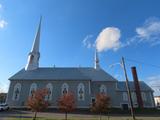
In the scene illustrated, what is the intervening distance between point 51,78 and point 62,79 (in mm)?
2945

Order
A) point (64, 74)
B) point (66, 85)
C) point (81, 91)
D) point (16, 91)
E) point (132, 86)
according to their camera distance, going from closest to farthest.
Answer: point (16, 91)
point (81, 91)
point (66, 85)
point (64, 74)
point (132, 86)

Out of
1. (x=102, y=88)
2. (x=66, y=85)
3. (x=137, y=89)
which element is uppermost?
(x=66, y=85)

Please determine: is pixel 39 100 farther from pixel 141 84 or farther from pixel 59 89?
pixel 141 84

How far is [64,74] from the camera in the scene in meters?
45.6

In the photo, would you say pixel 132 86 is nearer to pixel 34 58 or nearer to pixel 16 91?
pixel 34 58

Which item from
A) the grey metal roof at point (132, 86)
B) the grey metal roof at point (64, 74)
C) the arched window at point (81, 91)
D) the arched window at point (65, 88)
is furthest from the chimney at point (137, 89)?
the arched window at point (65, 88)

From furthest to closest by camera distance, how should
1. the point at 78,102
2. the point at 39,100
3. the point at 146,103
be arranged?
1. the point at 146,103
2. the point at 78,102
3. the point at 39,100

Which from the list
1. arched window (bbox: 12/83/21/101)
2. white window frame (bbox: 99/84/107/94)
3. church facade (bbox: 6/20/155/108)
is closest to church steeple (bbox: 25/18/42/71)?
church facade (bbox: 6/20/155/108)

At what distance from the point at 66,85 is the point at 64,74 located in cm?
394

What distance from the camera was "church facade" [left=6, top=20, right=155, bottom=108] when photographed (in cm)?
4156

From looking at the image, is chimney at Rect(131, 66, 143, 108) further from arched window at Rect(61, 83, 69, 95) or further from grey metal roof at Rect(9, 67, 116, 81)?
arched window at Rect(61, 83, 69, 95)

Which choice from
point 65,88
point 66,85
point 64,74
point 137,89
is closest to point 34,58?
point 64,74

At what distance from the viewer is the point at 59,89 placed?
42.3 m

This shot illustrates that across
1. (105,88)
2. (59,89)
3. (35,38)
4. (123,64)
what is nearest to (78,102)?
(59,89)
